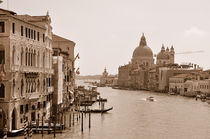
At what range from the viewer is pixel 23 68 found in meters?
21.2

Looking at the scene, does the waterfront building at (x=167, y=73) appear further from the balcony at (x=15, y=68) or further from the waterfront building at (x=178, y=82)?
the balcony at (x=15, y=68)

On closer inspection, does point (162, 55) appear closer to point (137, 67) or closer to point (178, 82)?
point (137, 67)

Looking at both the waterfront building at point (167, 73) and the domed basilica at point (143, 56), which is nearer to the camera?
the waterfront building at point (167, 73)

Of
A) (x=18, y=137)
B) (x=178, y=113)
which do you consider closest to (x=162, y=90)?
(x=178, y=113)

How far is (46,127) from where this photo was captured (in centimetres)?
2261

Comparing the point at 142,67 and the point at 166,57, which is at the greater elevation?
the point at 166,57

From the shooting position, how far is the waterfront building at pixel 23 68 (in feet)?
63.6

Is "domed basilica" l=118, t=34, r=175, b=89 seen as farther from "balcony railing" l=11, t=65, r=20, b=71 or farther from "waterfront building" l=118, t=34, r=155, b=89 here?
"balcony railing" l=11, t=65, r=20, b=71

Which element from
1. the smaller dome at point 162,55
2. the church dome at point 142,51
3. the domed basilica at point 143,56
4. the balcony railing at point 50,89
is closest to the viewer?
the balcony railing at point 50,89

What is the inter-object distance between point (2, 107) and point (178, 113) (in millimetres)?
21833

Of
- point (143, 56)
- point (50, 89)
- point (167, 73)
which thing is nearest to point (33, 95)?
point (50, 89)

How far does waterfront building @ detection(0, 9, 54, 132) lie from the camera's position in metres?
19.4

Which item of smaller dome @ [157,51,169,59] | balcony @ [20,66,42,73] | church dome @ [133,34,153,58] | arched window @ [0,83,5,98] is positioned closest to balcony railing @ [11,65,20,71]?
balcony @ [20,66,42,73]

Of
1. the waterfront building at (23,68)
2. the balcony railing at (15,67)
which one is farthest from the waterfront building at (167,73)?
the balcony railing at (15,67)
